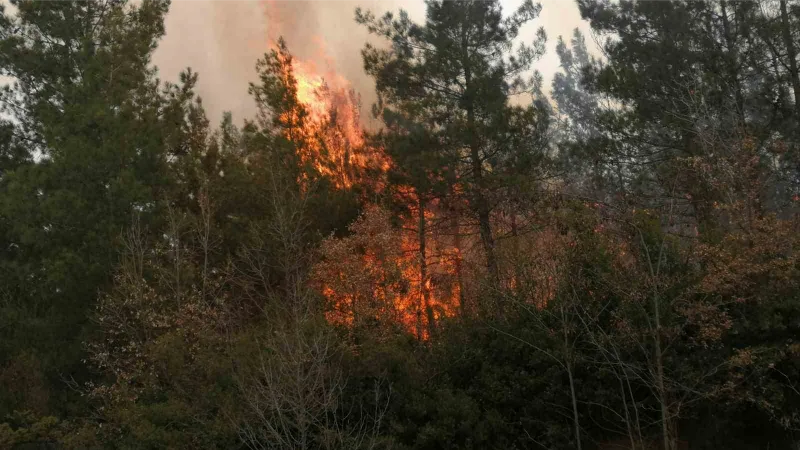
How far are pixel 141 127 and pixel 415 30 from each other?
9.89m

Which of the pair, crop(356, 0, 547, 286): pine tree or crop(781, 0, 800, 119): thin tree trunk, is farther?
crop(356, 0, 547, 286): pine tree

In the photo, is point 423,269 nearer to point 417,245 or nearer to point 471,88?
point 417,245

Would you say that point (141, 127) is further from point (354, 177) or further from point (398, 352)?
point (398, 352)

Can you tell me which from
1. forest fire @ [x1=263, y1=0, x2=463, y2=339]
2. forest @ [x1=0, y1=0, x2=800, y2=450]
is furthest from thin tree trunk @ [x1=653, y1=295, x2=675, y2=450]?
forest fire @ [x1=263, y1=0, x2=463, y2=339]

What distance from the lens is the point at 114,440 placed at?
13.1 metres

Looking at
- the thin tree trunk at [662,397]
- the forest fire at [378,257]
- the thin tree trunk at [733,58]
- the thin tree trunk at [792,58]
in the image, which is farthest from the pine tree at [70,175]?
the thin tree trunk at [792,58]

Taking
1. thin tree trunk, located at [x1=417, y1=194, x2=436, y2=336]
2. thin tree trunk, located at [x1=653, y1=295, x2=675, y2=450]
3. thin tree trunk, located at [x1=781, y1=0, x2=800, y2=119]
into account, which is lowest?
thin tree trunk, located at [x1=653, y1=295, x2=675, y2=450]

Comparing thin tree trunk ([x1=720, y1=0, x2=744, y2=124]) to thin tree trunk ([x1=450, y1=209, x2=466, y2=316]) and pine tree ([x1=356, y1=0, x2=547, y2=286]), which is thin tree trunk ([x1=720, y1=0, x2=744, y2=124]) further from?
thin tree trunk ([x1=450, y1=209, x2=466, y2=316])

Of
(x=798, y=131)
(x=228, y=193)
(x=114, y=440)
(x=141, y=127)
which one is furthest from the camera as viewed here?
(x=228, y=193)

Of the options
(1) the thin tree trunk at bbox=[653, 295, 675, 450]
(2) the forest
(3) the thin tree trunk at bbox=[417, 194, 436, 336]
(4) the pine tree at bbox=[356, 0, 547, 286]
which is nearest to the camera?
(1) the thin tree trunk at bbox=[653, 295, 675, 450]

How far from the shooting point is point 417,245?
23.5 metres

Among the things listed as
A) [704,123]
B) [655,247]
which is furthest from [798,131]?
[655,247]

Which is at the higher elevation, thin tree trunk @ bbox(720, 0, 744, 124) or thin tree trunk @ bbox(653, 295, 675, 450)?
thin tree trunk @ bbox(720, 0, 744, 124)

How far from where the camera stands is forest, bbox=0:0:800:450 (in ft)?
37.7
